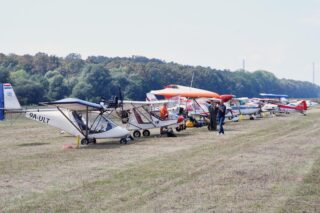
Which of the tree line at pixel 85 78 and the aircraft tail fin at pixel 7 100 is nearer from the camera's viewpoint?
the aircraft tail fin at pixel 7 100

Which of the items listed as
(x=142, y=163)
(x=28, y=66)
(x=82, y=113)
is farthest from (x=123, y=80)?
(x=142, y=163)

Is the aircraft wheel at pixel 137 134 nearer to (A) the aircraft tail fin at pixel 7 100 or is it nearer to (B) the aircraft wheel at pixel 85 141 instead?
(B) the aircraft wheel at pixel 85 141

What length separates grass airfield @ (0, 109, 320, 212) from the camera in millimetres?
7402

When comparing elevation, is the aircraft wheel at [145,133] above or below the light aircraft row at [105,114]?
below

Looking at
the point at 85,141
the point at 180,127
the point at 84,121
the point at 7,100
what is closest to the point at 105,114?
the point at 84,121

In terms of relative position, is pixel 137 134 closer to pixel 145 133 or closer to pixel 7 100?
pixel 145 133

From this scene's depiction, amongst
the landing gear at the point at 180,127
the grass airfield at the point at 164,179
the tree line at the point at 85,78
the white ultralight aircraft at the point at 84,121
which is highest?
the tree line at the point at 85,78

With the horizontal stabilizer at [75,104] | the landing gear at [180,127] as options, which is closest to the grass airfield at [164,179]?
the horizontal stabilizer at [75,104]

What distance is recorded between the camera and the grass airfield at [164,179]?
7.40 meters

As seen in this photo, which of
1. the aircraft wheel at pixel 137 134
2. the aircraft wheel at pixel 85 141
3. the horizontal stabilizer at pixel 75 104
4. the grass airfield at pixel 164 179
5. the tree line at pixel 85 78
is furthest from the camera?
the tree line at pixel 85 78

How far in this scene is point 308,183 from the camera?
29.4 ft

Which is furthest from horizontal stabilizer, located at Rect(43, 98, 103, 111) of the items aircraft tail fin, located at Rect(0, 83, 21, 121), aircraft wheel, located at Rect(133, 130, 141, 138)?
aircraft wheel, located at Rect(133, 130, 141, 138)

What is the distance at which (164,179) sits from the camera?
954 centimetres

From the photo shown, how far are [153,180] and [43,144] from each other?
9848 millimetres
